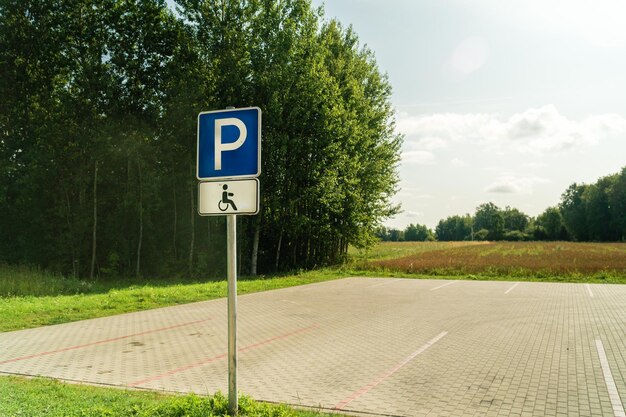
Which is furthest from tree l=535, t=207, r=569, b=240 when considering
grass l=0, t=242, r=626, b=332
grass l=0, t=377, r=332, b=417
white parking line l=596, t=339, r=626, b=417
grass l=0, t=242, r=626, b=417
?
grass l=0, t=377, r=332, b=417

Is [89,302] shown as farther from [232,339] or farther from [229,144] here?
[229,144]

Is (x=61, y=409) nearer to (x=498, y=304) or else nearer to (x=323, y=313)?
→ (x=323, y=313)

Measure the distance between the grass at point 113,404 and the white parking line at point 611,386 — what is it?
11.6 feet

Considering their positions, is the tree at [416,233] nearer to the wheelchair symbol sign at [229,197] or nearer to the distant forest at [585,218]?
the distant forest at [585,218]

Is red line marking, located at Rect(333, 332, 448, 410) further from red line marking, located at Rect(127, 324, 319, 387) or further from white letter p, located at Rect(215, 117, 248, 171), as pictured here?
white letter p, located at Rect(215, 117, 248, 171)

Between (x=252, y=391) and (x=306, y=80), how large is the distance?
21824mm

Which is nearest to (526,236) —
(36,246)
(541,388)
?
(36,246)

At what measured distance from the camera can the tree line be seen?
23609 mm

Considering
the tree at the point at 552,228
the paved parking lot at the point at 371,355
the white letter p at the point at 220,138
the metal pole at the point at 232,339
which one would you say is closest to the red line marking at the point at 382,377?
the paved parking lot at the point at 371,355

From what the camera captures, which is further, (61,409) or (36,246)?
(36,246)

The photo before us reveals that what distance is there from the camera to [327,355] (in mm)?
8555

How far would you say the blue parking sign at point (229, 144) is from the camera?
494 cm

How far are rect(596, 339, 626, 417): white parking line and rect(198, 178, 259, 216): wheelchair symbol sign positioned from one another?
15.8ft

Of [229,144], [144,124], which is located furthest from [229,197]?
[144,124]
